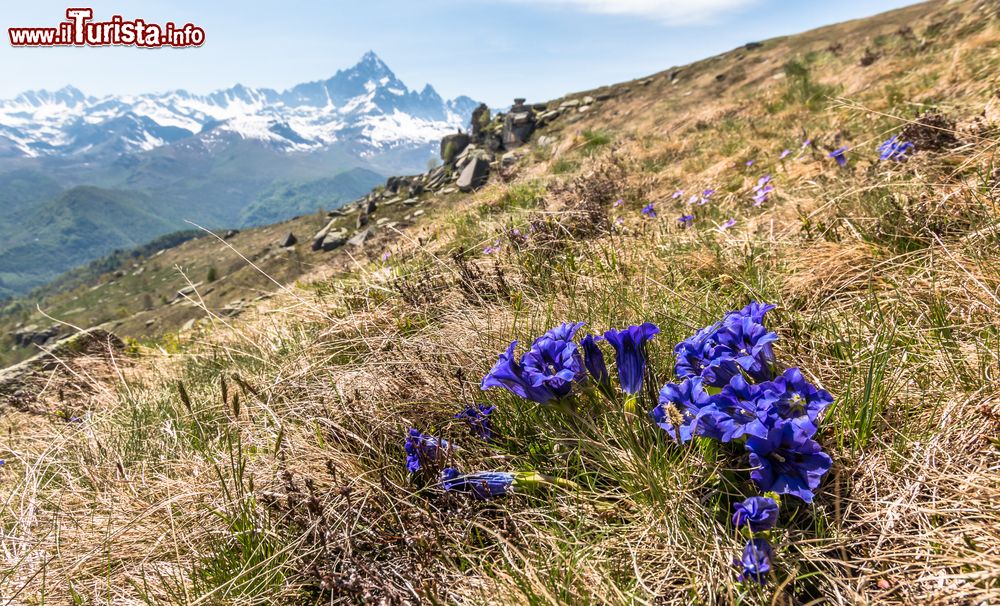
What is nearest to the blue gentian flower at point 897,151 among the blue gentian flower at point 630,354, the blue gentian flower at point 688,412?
the blue gentian flower at point 630,354

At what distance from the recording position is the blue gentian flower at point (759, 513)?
1.32 metres

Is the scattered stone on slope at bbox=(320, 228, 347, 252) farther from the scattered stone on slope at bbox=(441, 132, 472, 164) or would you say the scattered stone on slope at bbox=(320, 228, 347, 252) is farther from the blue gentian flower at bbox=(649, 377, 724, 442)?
the blue gentian flower at bbox=(649, 377, 724, 442)

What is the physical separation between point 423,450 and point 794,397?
49.3 inches

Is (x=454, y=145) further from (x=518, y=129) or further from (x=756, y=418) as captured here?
(x=756, y=418)

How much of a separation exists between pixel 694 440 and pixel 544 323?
1231mm

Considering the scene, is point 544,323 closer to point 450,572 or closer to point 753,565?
point 450,572

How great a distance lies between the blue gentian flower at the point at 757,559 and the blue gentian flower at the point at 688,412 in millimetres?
286

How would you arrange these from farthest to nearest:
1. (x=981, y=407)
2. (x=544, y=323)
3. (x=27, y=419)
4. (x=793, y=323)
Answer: (x=27, y=419) < (x=544, y=323) < (x=793, y=323) < (x=981, y=407)

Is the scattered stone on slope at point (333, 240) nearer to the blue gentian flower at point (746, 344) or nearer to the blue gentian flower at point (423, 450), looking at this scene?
the blue gentian flower at point (423, 450)

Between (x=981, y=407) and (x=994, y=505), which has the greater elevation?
(x=981, y=407)

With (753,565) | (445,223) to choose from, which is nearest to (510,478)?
(753,565)

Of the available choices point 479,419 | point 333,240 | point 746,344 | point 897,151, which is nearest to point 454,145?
point 333,240

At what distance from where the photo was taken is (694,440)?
1666 millimetres

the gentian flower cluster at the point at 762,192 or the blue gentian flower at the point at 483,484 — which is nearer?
the blue gentian flower at the point at 483,484
